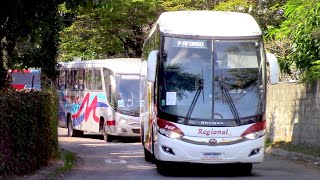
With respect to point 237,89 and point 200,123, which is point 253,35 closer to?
point 237,89

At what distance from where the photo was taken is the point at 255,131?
12.9 metres

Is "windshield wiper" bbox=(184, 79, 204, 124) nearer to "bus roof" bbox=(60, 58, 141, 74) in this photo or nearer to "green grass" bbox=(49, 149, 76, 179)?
"green grass" bbox=(49, 149, 76, 179)

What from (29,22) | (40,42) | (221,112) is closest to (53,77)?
(40,42)

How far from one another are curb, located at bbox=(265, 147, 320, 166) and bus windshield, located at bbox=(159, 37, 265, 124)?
11.8 feet

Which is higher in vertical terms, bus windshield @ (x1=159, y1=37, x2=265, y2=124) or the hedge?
bus windshield @ (x1=159, y1=37, x2=265, y2=124)

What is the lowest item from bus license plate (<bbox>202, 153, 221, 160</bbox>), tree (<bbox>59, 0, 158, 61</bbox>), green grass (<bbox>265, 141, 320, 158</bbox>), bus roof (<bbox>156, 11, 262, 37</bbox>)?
green grass (<bbox>265, 141, 320, 158</bbox>)

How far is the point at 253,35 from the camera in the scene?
13344 mm

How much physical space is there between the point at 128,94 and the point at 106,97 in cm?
102

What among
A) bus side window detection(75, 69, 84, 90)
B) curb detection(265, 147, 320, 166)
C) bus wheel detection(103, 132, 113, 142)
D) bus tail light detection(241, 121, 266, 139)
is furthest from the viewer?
bus side window detection(75, 69, 84, 90)

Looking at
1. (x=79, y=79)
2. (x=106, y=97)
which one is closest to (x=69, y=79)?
(x=79, y=79)

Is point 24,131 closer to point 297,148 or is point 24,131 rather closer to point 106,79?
point 297,148

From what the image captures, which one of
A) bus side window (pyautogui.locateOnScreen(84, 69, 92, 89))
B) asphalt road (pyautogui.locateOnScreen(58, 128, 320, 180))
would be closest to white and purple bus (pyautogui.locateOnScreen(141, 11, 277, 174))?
asphalt road (pyautogui.locateOnScreen(58, 128, 320, 180))

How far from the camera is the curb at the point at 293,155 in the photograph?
1588 cm

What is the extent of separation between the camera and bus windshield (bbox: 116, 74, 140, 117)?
24703mm
